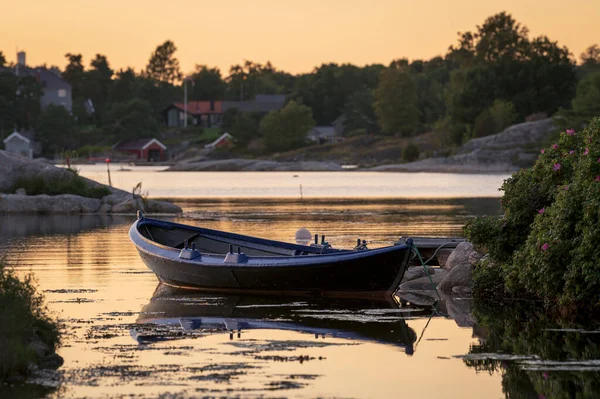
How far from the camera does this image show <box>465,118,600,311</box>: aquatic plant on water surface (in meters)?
21.6

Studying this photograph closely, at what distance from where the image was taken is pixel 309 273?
24219 millimetres

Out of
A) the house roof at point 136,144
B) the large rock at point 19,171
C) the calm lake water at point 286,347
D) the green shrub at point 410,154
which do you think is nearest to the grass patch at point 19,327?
the calm lake water at point 286,347

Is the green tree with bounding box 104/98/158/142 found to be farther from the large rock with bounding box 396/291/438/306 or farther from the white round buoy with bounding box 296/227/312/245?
the large rock with bounding box 396/291/438/306

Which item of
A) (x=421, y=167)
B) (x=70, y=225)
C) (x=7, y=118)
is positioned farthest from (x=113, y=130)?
(x=70, y=225)

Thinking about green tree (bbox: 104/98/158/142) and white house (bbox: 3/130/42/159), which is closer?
white house (bbox: 3/130/42/159)

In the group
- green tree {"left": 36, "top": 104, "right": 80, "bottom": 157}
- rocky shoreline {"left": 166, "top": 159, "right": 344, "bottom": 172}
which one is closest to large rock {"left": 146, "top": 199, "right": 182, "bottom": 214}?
rocky shoreline {"left": 166, "top": 159, "right": 344, "bottom": 172}

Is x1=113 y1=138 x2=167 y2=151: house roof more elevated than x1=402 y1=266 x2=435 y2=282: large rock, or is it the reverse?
x1=113 y1=138 x2=167 y2=151: house roof

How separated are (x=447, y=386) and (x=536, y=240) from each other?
752 centimetres

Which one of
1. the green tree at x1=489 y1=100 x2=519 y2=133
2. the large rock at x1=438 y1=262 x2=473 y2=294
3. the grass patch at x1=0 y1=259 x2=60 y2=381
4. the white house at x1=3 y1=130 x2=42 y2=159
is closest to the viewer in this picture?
the grass patch at x1=0 y1=259 x2=60 y2=381

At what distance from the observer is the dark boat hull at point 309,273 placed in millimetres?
23688

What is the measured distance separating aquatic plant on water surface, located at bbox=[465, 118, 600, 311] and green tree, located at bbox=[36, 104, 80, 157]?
156m

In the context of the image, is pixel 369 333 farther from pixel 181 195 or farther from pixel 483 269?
pixel 181 195

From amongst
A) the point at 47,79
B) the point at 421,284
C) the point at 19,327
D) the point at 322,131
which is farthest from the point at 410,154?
the point at 19,327

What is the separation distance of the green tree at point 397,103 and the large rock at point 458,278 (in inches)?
5876
